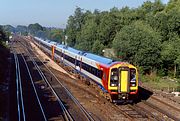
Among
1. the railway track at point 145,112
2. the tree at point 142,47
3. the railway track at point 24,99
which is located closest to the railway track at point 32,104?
the railway track at point 24,99

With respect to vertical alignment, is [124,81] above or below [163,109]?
above

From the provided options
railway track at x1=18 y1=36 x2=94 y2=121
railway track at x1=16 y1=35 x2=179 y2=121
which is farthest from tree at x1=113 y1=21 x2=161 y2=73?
railway track at x1=16 y1=35 x2=179 y2=121

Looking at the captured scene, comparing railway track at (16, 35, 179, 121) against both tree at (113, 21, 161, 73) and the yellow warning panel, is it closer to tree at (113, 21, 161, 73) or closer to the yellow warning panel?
the yellow warning panel

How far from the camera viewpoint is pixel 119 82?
24641 mm

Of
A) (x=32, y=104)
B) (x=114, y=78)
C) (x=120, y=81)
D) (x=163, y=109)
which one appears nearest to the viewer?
(x=163, y=109)

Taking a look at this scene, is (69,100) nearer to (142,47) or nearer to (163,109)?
(163,109)

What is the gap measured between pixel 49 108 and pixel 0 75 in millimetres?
14548

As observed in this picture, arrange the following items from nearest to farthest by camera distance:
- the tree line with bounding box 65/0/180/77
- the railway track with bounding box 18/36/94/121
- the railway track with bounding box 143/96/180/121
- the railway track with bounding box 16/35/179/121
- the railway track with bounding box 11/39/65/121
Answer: the railway track with bounding box 11/39/65/121
the railway track with bounding box 16/35/179/121
the railway track with bounding box 18/36/94/121
the railway track with bounding box 143/96/180/121
the tree line with bounding box 65/0/180/77

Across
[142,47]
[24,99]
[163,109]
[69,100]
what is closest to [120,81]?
[163,109]

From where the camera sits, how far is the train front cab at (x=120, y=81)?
80.8 feet

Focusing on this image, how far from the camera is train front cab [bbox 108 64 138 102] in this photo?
24.6 m

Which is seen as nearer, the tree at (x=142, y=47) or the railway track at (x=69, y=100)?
the railway track at (x=69, y=100)

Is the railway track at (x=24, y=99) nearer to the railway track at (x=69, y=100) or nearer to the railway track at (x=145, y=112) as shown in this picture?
the railway track at (x=69, y=100)

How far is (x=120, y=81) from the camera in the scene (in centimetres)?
2464
